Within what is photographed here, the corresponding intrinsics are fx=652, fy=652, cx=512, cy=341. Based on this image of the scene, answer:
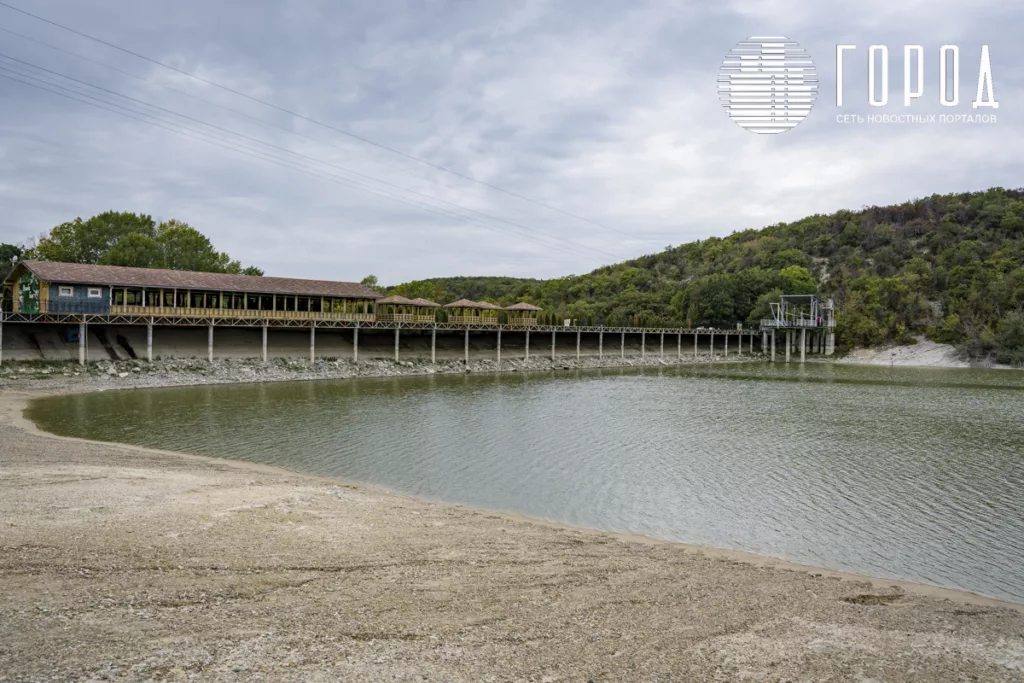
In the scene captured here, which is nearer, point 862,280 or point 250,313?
point 250,313

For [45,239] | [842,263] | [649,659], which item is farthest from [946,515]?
[842,263]

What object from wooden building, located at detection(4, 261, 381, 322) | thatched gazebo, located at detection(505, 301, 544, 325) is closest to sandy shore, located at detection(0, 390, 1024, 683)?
wooden building, located at detection(4, 261, 381, 322)

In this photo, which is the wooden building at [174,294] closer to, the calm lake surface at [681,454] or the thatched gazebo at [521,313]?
the calm lake surface at [681,454]

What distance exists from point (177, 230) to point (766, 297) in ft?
219

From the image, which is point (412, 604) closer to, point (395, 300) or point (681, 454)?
point (681, 454)

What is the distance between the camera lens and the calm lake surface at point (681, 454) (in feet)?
38.7

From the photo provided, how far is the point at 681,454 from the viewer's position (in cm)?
1927

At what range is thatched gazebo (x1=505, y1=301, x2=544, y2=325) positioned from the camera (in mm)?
59844

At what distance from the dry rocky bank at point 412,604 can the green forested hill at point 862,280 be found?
218 ft

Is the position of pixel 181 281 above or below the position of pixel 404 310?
above

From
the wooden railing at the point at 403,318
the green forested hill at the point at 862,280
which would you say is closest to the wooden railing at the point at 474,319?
the wooden railing at the point at 403,318

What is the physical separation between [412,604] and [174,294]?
1559 inches

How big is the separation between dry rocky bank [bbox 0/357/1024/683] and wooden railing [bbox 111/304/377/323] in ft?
100

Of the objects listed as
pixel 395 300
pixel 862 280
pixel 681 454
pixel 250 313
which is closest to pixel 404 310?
pixel 395 300
